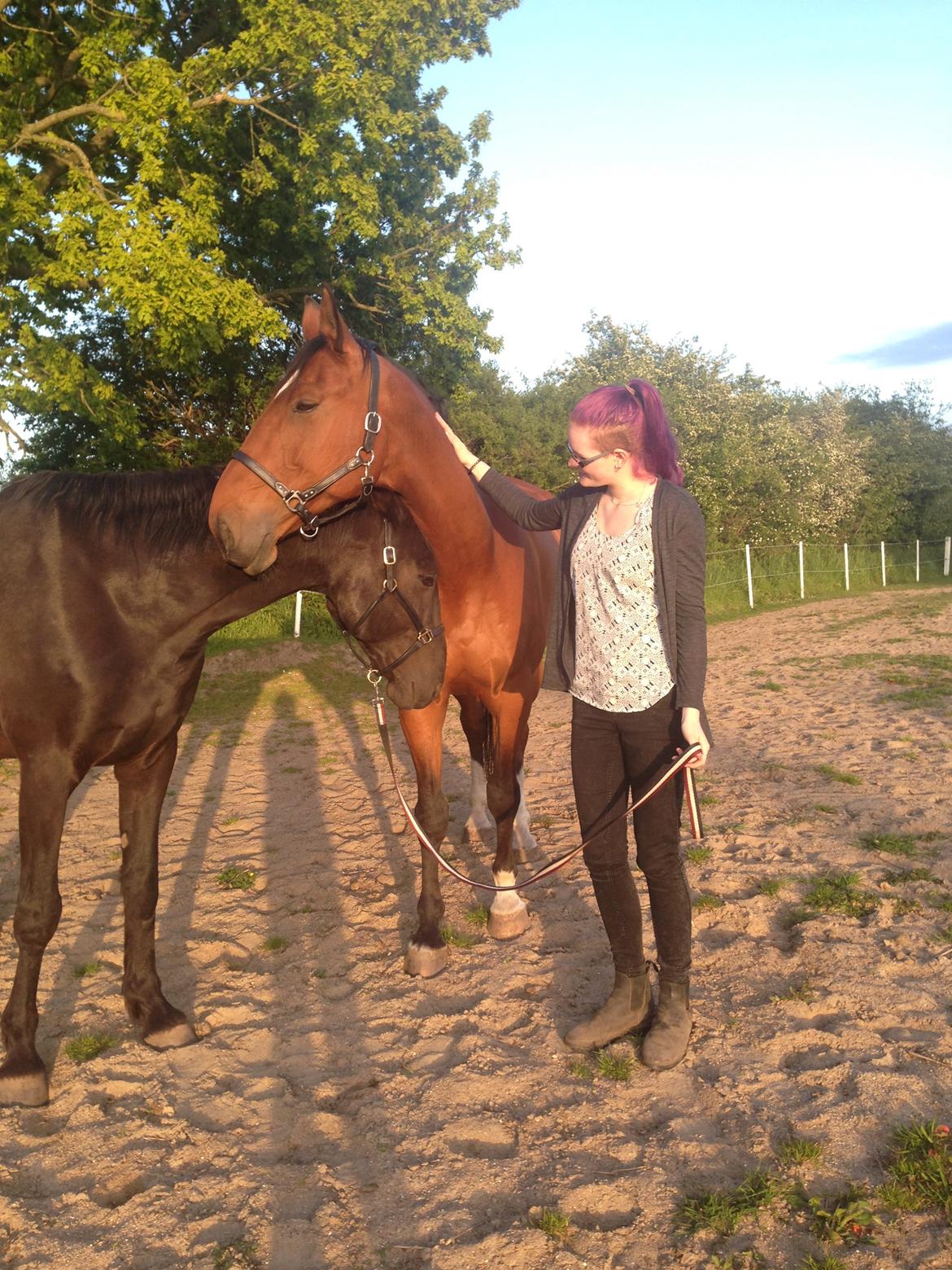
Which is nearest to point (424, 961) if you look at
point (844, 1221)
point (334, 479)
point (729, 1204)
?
point (729, 1204)

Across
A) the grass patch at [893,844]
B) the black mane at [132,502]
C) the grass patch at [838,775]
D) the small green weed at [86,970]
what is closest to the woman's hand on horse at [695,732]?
the black mane at [132,502]

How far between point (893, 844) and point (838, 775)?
1.45 meters

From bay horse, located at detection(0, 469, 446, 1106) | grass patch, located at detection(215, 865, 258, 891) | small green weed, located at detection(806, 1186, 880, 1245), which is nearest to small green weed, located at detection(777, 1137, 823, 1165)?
small green weed, located at detection(806, 1186, 880, 1245)

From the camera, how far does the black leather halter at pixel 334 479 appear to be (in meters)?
2.75

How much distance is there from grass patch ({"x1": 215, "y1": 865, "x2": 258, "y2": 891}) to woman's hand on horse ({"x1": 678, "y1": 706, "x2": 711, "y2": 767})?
3041mm

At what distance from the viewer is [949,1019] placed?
279cm

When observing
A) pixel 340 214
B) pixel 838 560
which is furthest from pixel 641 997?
pixel 838 560

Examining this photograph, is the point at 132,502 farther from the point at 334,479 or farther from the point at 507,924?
the point at 507,924

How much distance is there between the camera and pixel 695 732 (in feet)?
8.32

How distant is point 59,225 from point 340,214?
10.9 feet

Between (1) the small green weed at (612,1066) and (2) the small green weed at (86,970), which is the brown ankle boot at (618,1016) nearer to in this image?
(1) the small green weed at (612,1066)

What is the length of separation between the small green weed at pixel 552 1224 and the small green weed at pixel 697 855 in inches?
99.1

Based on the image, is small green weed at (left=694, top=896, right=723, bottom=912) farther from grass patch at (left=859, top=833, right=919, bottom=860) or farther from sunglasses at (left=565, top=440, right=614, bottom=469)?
sunglasses at (left=565, top=440, right=614, bottom=469)

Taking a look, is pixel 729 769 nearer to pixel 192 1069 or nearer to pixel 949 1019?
pixel 949 1019
